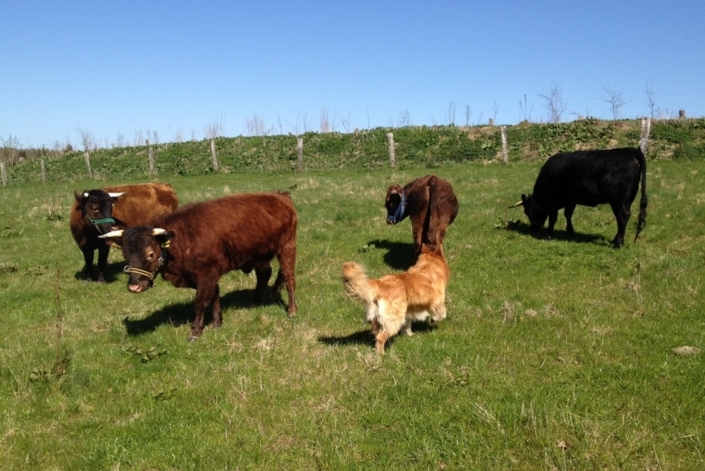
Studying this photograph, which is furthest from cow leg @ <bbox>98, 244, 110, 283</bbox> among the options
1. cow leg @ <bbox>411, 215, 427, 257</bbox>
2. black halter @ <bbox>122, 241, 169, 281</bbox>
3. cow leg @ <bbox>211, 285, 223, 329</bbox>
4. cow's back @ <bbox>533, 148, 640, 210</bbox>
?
cow's back @ <bbox>533, 148, 640, 210</bbox>

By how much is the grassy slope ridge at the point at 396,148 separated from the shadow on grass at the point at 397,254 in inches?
600

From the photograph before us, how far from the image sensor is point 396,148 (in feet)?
101

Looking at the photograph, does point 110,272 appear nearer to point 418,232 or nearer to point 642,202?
point 418,232

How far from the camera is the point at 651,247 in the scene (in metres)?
10.2

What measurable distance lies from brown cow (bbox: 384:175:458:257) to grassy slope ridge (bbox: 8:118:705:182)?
16.2 m

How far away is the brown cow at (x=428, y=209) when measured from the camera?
956cm

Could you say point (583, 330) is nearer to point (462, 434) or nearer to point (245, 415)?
point (462, 434)

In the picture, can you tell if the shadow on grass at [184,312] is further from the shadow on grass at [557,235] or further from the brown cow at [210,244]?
the shadow on grass at [557,235]

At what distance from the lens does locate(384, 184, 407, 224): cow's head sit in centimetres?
1062

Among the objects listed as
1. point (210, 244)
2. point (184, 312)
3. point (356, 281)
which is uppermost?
point (210, 244)

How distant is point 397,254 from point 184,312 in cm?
435

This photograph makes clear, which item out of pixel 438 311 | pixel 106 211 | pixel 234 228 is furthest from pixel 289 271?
pixel 106 211

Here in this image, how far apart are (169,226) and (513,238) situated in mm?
7121

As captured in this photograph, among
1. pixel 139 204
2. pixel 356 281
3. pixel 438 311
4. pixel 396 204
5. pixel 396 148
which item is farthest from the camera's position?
pixel 396 148
